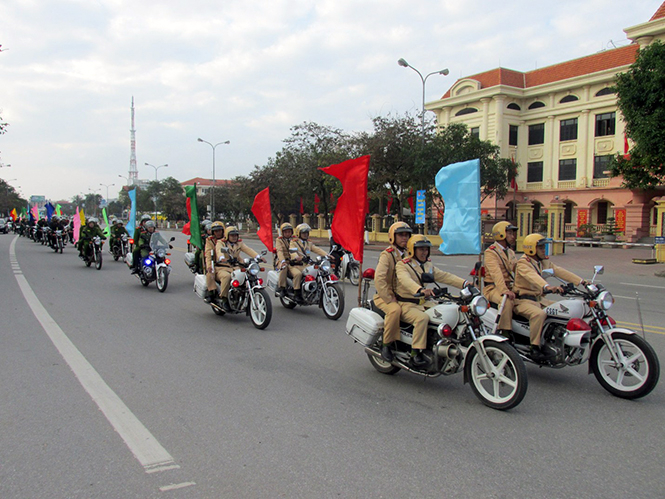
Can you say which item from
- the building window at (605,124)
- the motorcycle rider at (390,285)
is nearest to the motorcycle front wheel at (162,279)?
the motorcycle rider at (390,285)

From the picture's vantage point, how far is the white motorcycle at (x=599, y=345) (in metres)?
4.54

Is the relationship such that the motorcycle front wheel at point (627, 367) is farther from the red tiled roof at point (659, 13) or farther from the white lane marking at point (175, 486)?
the red tiled roof at point (659, 13)

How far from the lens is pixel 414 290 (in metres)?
4.89

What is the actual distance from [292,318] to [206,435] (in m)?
4.85

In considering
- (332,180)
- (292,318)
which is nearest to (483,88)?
(332,180)

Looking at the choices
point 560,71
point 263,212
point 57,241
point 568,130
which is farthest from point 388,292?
point 560,71

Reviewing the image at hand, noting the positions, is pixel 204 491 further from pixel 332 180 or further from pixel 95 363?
pixel 332 180

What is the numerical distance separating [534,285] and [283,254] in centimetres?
513

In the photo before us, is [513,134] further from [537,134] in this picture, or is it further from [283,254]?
[283,254]

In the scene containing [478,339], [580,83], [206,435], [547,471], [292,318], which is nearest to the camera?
[547,471]

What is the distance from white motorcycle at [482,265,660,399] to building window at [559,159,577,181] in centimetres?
4257

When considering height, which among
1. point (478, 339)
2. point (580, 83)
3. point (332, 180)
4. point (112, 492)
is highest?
point (580, 83)

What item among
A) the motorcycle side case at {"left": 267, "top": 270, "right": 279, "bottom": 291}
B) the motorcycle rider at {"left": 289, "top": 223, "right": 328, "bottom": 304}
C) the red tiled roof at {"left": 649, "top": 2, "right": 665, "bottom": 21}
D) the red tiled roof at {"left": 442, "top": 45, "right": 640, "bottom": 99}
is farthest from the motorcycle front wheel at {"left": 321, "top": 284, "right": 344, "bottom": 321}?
the red tiled roof at {"left": 442, "top": 45, "right": 640, "bottom": 99}

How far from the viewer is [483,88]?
46969mm
